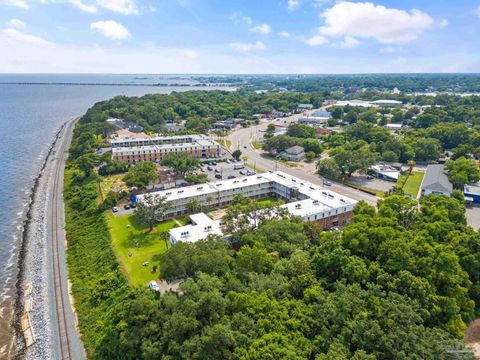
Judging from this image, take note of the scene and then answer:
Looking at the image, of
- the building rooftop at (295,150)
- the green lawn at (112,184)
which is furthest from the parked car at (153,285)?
the building rooftop at (295,150)

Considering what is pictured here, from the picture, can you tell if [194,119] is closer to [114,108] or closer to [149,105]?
[149,105]

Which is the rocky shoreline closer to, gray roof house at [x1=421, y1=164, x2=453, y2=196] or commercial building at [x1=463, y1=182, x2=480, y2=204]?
gray roof house at [x1=421, y1=164, x2=453, y2=196]

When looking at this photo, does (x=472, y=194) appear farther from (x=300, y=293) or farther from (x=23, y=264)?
(x=23, y=264)

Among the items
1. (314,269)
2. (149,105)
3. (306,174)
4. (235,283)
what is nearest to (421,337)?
(314,269)

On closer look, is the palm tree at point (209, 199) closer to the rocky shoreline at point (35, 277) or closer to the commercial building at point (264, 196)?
the commercial building at point (264, 196)

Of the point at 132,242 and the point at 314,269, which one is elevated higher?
the point at 314,269

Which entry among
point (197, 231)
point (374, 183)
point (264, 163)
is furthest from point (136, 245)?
point (374, 183)
